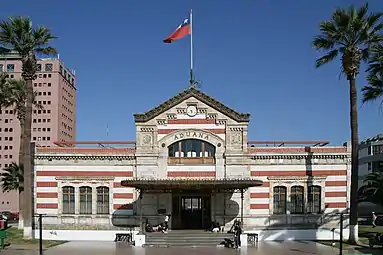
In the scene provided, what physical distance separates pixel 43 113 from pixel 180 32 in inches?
3267

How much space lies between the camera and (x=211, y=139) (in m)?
33.2

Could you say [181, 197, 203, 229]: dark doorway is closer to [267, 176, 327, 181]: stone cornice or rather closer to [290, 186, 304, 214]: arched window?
[267, 176, 327, 181]: stone cornice

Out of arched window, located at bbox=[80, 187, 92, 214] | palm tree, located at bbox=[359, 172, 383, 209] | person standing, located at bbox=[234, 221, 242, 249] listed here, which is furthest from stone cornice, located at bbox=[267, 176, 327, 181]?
arched window, located at bbox=[80, 187, 92, 214]

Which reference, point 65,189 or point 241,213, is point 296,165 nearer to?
point 241,213

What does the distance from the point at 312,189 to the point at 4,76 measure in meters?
24.8

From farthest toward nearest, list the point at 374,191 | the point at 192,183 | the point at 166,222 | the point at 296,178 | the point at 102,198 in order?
the point at 374,191 → the point at 102,198 → the point at 296,178 → the point at 166,222 → the point at 192,183

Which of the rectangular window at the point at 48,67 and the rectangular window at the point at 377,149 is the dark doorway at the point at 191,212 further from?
the rectangular window at the point at 48,67

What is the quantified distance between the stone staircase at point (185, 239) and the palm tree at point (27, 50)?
7486mm

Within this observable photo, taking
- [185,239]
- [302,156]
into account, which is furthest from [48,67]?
[185,239]

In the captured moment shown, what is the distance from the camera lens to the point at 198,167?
33.2 metres

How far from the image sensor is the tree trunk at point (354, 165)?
28.6 m

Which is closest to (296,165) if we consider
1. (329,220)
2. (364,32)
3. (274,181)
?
(274,181)

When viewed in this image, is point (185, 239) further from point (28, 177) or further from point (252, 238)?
point (28, 177)

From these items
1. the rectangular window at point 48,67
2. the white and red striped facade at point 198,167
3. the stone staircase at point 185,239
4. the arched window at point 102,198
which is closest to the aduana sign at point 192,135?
the white and red striped facade at point 198,167
